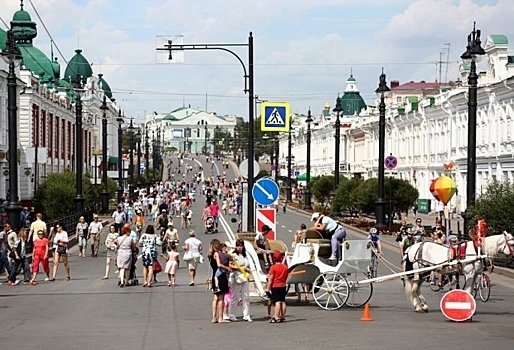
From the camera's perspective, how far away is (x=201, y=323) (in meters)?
17.7

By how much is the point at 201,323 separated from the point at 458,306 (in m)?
4.48

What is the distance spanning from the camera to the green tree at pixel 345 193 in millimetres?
58125

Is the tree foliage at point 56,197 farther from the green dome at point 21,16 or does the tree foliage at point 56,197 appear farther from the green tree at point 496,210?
the green dome at point 21,16

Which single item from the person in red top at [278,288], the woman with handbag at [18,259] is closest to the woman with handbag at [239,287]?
the person in red top at [278,288]

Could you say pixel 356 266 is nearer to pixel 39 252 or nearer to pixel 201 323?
pixel 201 323

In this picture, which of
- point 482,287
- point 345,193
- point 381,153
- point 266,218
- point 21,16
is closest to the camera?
point 482,287

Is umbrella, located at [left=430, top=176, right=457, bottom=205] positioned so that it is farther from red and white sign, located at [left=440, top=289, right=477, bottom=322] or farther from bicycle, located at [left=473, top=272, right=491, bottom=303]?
red and white sign, located at [left=440, top=289, right=477, bottom=322]

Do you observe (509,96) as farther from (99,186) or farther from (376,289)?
(376,289)

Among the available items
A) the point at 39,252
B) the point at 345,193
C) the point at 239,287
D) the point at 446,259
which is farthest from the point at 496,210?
the point at 345,193

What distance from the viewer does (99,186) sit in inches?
2500

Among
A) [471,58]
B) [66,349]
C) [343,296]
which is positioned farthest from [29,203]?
[66,349]

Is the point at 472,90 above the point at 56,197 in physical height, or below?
above

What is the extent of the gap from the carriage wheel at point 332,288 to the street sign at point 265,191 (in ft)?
12.7

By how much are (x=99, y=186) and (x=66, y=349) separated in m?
49.9
